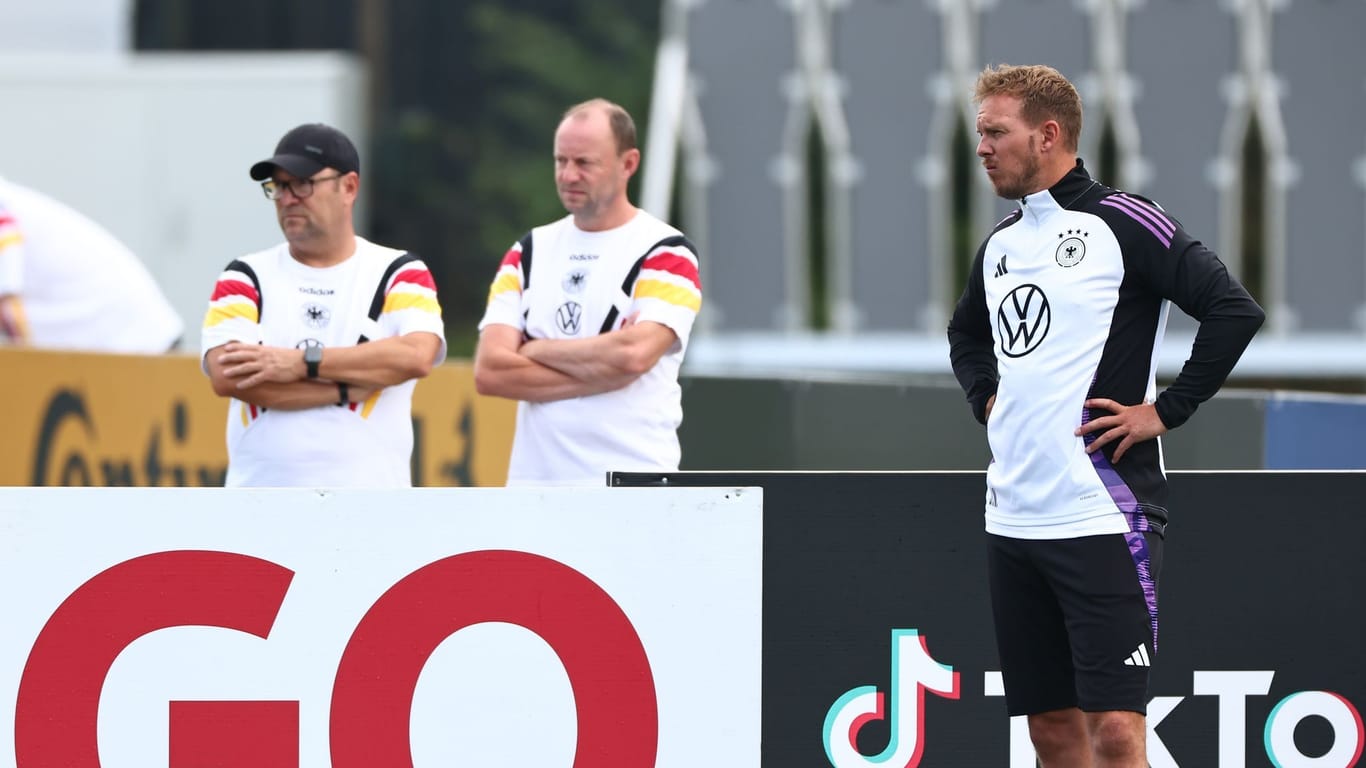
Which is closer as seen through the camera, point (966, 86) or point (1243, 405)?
point (1243, 405)

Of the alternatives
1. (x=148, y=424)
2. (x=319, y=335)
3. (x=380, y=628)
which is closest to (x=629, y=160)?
(x=319, y=335)

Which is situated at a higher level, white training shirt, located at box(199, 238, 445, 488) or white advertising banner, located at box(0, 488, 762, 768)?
white training shirt, located at box(199, 238, 445, 488)

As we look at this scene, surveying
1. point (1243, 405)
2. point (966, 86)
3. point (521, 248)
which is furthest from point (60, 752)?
point (966, 86)

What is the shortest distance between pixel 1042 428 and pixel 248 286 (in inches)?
97.0

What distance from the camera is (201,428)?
7.76 meters

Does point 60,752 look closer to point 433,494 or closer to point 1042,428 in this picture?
point 433,494

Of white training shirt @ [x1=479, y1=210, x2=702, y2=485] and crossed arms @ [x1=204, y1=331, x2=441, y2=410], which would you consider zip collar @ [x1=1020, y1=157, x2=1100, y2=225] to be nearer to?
white training shirt @ [x1=479, y1=210, x2=702, y2=485]

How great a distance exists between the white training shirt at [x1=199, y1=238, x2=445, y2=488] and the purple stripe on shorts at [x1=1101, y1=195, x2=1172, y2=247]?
2.14m

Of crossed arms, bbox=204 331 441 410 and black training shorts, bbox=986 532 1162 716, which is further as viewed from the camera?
crossed arms, bbox=204 331 441 410

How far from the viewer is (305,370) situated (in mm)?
5133

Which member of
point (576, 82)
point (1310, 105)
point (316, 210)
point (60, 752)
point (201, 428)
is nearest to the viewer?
point (60, 752)

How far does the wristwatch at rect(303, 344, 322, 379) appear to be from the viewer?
202 inches

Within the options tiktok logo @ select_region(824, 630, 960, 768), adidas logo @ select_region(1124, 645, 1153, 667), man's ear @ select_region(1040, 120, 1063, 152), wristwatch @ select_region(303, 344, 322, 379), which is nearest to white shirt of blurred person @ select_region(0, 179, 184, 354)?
wristwatch @ select_region(303, 344, 322, 379)

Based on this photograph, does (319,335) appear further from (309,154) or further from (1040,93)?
(1040,93)
